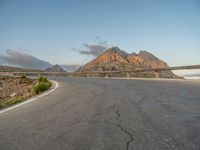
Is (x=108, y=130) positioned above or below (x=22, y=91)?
above

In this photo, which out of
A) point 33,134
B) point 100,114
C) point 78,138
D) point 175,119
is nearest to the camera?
point 78,138

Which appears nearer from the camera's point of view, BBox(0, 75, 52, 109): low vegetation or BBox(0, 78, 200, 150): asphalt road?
BBox(0, 78, 200, 150): asphalt road

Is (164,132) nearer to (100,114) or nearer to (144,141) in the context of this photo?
(144,141)

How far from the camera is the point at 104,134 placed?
17.3 ft

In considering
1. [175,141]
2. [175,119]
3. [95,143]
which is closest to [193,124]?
[175,119]

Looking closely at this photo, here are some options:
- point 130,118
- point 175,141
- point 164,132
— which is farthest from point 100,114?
point 175,141

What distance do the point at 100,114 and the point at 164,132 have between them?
245cm

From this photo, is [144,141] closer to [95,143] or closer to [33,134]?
[95,143]

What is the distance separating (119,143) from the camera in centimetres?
467

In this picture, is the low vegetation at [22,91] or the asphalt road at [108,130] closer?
the asphalt road at [108,130]

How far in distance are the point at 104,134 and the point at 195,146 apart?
1.69 meters

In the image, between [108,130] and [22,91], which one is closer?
[108,130]

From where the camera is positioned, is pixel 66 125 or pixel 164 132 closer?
pixel 164 132

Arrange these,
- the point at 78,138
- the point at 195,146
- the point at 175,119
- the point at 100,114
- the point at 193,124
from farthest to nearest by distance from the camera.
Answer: the point at 100,114 → the point at 175,119 → the point at 193,124 → the point at 78,138 → the point at 195,146
